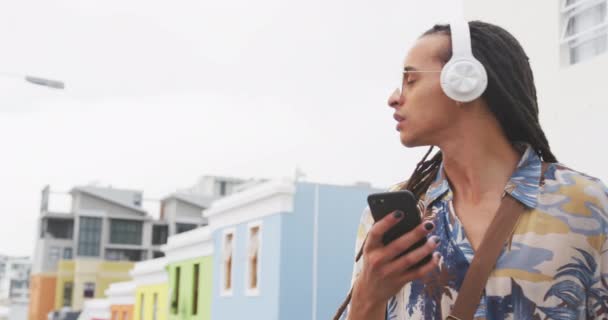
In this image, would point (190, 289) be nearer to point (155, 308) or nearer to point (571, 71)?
point (155, 308)

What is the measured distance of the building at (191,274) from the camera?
933 inches

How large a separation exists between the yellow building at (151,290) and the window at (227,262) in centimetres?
537

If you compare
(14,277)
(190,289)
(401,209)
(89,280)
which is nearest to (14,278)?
(14,277)

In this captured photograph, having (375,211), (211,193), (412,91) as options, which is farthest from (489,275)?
(211,193)

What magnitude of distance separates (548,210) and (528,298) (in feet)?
0.64

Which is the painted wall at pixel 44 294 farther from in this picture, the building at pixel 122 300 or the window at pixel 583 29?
the window at pixel 583 29

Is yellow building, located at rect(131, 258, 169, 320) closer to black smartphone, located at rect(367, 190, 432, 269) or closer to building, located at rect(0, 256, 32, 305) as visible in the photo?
black smartphone, located at rect(367, 190, 432, 269)

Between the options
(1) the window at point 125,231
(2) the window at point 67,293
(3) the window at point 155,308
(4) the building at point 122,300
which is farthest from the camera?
(1) the window at point 125,231

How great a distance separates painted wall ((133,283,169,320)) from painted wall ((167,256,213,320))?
1.13 meters

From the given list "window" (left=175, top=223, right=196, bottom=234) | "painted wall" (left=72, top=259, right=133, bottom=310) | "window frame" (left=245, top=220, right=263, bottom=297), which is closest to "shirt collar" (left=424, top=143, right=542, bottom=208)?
"window frame" (left=245, top=220, right=263, bottom=297)

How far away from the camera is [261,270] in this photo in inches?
786

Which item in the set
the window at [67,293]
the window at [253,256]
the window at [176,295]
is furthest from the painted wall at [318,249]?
the window at [67,293]

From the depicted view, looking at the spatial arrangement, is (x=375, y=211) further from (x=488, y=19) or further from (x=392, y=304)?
(x=488, y=19)

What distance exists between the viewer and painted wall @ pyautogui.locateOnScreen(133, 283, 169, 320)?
27578 mm
